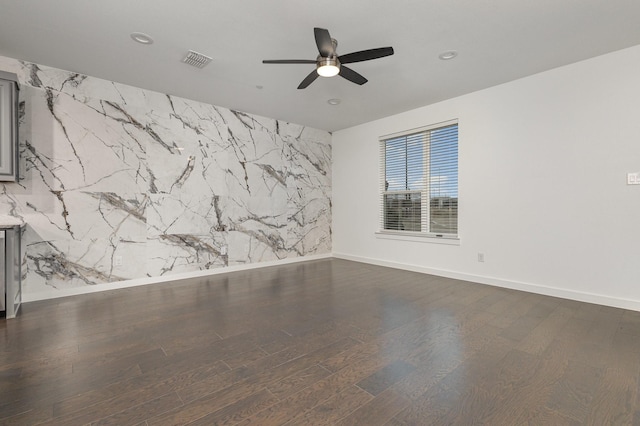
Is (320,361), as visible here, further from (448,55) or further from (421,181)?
(421,181)

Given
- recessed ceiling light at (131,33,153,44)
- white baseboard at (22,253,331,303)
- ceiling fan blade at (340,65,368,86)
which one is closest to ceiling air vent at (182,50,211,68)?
recessed ceiling light at (131,33,153,44)

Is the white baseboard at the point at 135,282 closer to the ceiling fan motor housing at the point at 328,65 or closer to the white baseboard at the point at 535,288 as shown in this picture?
the white baseboard at the point at 535,288

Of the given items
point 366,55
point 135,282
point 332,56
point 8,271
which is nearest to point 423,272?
point 366,55

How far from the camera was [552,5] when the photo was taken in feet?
7.93

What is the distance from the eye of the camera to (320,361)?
2018mm

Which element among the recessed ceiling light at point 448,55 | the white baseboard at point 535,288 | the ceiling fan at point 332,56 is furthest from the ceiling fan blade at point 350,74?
the white baseboard at point 535,288

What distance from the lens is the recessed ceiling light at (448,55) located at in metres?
3.14

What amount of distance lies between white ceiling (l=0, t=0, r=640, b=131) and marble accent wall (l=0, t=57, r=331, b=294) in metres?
0.45

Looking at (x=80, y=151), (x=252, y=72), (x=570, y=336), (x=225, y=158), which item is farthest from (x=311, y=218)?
(x=570, y=336)

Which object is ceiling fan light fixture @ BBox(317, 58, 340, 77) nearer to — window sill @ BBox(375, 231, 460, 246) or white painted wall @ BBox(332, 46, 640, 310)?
white painted wall @ BBox(332, 46, 640, 310)

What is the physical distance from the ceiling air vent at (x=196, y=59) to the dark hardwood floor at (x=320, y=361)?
2.70m

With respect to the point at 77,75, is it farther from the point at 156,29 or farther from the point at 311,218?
the point at 311,218

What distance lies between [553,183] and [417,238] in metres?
1.97

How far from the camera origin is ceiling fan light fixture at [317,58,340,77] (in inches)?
104
